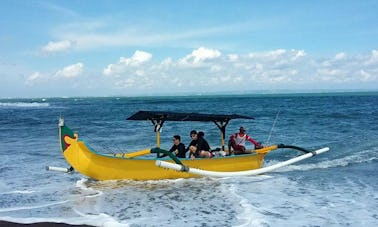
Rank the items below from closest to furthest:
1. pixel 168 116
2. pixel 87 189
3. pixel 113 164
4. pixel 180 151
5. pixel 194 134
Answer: pixel 87 189, pixel 113 164, pixel 168 116, pixel 180 151, pixel 194 134

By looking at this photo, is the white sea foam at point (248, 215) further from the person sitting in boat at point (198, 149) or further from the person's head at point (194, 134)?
the person's head at point (194, 134)

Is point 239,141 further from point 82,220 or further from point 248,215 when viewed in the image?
point 82,220

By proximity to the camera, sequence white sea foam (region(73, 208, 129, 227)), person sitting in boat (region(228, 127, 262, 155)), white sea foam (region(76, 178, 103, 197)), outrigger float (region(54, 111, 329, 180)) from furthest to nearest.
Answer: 1. person sitting in boat (region(228, 127, 262, 155))
2. outrigger float (region(54, 111, 329, 180))
3. white sea foam (region(76, 178, 103, 197))
4. white sea foam (region(73, 208, 129, 227))

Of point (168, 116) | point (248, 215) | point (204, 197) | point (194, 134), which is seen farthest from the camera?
point (194, 134)

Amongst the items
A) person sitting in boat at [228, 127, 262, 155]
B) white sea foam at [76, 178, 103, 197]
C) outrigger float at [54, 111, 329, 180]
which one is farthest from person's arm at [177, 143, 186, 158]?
white sea foam at [76, 178, 103, 197]

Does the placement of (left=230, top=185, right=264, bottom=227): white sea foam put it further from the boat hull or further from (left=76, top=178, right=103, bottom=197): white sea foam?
(left=76, top=178, right=103, bottom=197): white sea foam

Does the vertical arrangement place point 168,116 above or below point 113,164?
above

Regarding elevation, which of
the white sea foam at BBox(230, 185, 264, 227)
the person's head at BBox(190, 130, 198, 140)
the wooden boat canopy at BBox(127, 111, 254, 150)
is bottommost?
the white sea foam at BBox(230, 185, 264, 227)

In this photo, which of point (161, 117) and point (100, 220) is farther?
point (161, 117)

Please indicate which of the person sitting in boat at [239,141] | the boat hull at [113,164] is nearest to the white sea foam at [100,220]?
the boat hull at [113,164]

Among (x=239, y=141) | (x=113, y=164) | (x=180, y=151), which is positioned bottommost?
(x=113, y=164)

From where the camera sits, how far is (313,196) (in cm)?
1012

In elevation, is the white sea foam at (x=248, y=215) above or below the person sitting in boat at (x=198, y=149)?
below

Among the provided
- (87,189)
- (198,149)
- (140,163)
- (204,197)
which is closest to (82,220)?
(87,189)
